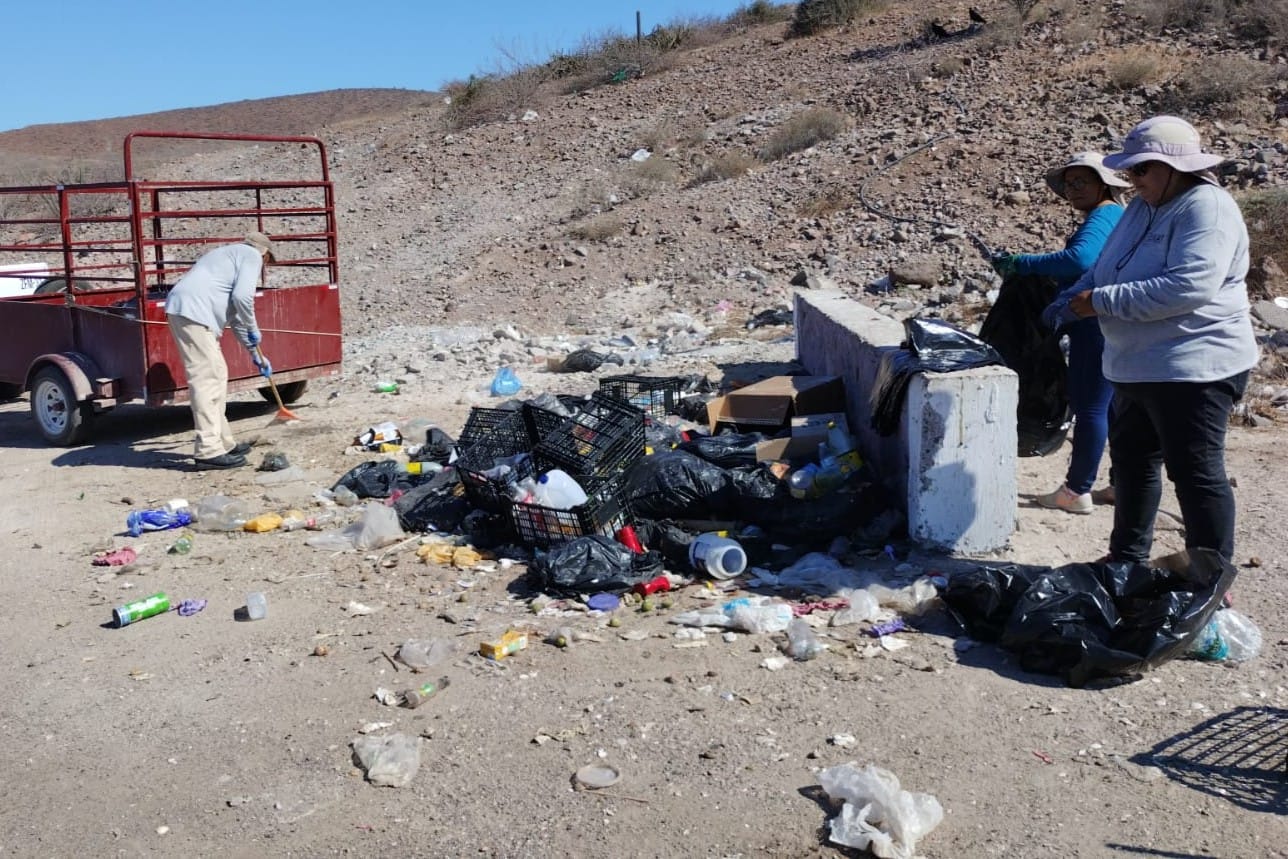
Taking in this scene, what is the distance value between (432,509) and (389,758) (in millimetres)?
2420

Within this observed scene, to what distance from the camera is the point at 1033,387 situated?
17.9 feet

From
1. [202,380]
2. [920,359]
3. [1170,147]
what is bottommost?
[202,380]

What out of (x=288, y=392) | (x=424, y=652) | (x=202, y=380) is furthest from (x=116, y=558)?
(x=288, y=392)

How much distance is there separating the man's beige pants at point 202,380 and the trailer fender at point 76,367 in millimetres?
1038

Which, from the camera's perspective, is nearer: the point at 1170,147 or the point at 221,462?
the point at 1170,147

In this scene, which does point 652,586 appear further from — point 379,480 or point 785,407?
point 379,480

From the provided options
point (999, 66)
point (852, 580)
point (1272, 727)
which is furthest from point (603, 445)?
point (999, 66)

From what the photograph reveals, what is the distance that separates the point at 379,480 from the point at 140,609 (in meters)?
1.79

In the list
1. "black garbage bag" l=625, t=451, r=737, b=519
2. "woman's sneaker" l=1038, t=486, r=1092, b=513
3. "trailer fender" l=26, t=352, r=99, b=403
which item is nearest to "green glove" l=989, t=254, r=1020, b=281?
"woman's sneaker" l=1038, t=486, r=1092, b=513

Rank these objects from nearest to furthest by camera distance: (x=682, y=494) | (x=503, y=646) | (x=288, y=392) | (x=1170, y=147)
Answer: (x=1170, y=147)
(x=503, y=646)
(x=682, y=494)
(x=288, y=392)

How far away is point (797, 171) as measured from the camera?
1623 centimetres

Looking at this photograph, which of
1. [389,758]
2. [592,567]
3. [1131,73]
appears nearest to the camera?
[389,758]

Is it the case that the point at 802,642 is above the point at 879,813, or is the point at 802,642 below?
above

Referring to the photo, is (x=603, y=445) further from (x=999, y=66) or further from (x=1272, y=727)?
(x=999, y=66)
